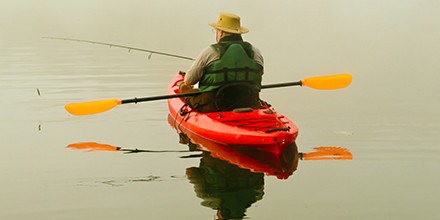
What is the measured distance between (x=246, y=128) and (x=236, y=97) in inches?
29.8

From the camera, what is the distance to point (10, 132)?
12773 mm

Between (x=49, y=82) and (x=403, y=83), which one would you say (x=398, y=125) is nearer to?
(x=403, y=83)

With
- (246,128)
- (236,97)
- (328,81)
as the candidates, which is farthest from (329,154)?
(328,81)

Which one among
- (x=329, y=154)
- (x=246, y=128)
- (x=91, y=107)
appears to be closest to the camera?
(x=246, y=128)

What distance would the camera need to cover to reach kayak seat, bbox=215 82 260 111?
1114 centimetres

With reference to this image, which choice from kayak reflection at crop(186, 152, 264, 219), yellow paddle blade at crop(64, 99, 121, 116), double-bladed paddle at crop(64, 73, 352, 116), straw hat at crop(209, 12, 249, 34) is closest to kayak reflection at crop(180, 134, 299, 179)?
kayak reflection at crop(186, 152, 264, 219)

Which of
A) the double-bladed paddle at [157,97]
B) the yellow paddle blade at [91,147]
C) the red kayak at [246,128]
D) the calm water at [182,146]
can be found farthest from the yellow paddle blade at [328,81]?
the yellow paddle blade at [91,147]

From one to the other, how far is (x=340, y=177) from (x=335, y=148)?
6.02 ft

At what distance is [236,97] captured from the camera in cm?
1120

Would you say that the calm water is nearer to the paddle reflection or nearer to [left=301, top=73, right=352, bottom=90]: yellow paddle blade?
the paddle reflection

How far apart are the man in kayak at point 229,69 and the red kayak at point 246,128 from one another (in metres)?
0.24

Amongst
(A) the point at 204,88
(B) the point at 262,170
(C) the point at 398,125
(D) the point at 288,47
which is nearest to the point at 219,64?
(A) the point at 204,88

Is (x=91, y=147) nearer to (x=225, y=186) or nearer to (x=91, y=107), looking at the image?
(x=91, y=107)

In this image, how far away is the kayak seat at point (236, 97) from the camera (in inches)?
439
